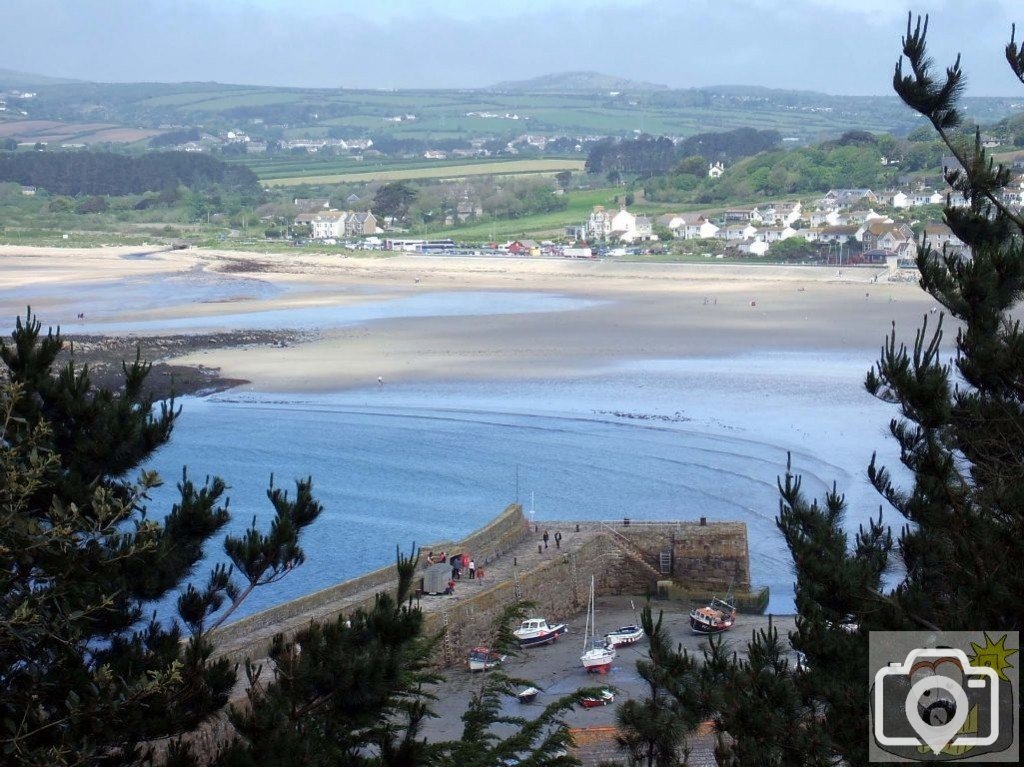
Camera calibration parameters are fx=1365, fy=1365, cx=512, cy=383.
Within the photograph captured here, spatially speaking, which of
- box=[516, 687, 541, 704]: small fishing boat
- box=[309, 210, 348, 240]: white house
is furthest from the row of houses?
box=[516, 687, 541, 704]: small fishing boat

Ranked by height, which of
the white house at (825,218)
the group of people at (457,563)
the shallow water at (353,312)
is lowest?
the shallow water at (353,312)

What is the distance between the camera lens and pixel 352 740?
5.80 m

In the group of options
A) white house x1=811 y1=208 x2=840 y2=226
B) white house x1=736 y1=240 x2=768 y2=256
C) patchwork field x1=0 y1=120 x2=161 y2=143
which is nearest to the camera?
white house x1=736 y1=240 x2=768 y2=256

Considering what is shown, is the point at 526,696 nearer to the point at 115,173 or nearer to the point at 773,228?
the point at 773,228

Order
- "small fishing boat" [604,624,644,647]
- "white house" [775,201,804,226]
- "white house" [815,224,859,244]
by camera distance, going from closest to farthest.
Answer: "small fishing boat" [604,624,644,647]
"white house" [815,224,859,244]
"white house" [775,201,804,226]

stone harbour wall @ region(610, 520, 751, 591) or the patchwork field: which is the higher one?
the patchwork field

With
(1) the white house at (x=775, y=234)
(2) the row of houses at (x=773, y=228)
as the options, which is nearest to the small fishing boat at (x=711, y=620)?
(2) the row of houses at (x=773, y=228)

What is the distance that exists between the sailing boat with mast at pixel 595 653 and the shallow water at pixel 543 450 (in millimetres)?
2330

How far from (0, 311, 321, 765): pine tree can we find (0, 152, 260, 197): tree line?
3240 inches

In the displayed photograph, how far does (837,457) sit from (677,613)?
7146 millimetres

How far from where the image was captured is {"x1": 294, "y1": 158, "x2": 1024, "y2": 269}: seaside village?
2005 inches

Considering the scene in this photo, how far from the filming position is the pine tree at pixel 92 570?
17.0 ft

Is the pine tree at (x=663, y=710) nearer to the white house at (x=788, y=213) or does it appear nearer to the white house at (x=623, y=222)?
the white house at (x=788, y=213)

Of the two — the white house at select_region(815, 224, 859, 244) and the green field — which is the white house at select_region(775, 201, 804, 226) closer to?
the white house at select_region(815, 224, 859, 244)
